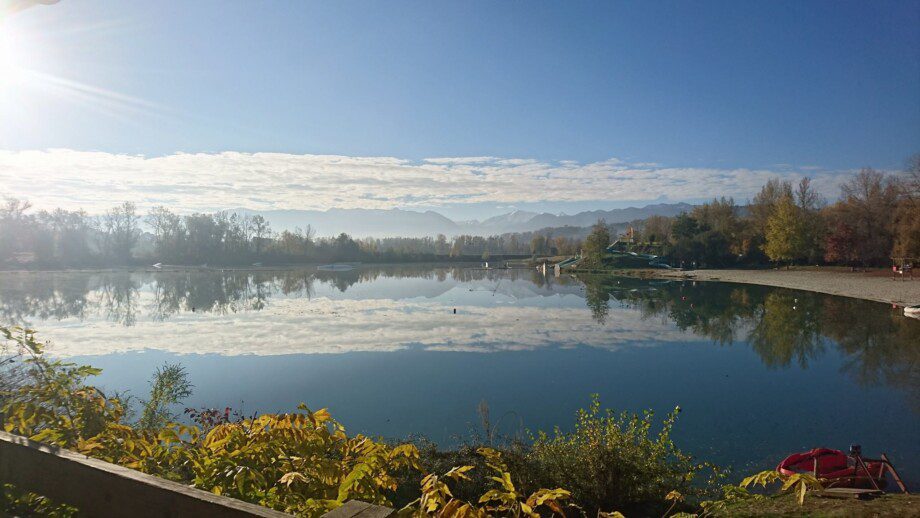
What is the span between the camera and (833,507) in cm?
538

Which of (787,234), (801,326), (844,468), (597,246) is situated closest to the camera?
(844,468)

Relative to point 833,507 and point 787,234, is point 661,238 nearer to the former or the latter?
point 787,234

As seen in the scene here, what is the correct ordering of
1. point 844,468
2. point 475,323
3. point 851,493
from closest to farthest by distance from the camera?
point 851,493, point 844,468, point 475,323

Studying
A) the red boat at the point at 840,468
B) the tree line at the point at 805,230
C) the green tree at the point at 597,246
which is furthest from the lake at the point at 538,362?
the green tree at the point at 597,246

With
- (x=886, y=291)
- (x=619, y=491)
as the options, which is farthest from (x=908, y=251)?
(x=619, y=491)

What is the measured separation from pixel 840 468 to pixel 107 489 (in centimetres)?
955

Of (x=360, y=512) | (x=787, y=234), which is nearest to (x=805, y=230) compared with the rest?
(x=787, y=234)

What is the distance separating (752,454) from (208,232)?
10890 centimetres

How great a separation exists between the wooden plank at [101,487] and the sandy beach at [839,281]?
40394 mm

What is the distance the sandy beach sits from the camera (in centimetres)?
3516

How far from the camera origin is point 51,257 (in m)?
78.1

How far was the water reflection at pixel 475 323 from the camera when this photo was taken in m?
Result: 20.1

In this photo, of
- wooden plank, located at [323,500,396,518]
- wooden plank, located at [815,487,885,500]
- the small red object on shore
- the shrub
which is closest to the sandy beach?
the small red object on shore

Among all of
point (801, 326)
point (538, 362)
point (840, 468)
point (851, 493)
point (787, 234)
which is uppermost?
point (787, 234)
